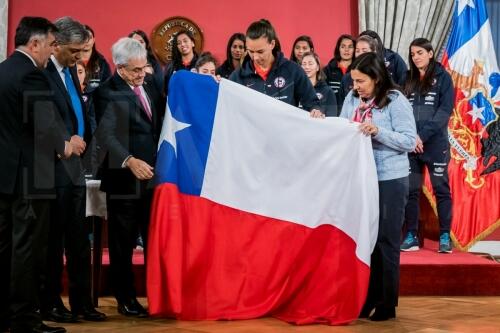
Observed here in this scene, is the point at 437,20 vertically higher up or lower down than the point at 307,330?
higher up

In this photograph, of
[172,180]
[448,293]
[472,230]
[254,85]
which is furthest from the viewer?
[472,230]

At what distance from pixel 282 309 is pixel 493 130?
114 inches

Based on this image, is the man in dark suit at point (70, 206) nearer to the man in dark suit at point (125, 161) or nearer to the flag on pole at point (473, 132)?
the man in dark suit at point (125, 161)

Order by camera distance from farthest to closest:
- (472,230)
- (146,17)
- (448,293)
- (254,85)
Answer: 1. (146,17)
2. (472,230)
3. (448,293)
4. (254,85)

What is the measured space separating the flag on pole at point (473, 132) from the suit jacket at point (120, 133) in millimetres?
2545

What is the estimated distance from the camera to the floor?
12.3 ft

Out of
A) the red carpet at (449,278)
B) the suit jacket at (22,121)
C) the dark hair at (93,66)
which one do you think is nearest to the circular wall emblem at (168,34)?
the dark hair at (93,66)

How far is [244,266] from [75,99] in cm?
120

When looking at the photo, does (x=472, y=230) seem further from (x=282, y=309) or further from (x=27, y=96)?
(x=27, y=96)

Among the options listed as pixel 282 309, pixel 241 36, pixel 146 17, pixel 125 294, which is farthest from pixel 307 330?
pixel 146 17

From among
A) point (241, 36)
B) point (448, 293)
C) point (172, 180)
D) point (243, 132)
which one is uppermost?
point (241, 36)

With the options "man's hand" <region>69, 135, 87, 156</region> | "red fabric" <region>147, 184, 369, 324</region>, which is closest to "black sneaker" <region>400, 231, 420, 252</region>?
"red fabric" <region>147, 184, 369, 324</region>

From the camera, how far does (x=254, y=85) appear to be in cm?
447

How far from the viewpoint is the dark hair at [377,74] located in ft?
13.1
